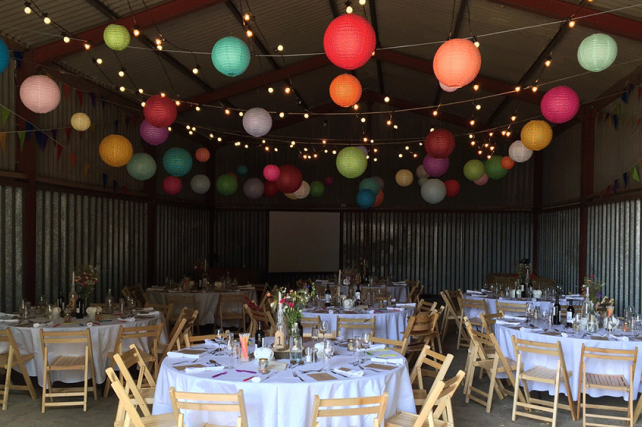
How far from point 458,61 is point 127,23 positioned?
18.7 ft

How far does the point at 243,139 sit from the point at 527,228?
28.8ft

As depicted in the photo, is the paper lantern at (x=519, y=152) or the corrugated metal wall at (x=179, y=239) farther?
the corrugated metal wall at (x=179, y=239)

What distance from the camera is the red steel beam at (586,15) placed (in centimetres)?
812

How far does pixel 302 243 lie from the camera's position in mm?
17344

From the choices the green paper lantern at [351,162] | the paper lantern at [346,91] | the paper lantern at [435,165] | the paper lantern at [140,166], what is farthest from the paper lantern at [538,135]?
the paper lantern at [140,166]

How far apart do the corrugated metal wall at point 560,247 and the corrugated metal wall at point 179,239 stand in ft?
30.5

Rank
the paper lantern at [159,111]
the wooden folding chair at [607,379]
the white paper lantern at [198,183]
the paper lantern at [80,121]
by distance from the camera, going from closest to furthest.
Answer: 1. the wooden folding chair at [607,379]
2. the paper lantern at [159,111]
3. the paper lantern at [80,121]
4. the white paper lantern at [198,183]

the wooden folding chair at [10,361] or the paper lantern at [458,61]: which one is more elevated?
the paper lantern at [458,61]

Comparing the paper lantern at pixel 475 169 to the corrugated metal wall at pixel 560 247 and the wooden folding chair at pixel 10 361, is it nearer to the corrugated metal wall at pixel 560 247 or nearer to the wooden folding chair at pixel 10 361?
the corrugated metal wall at pixel 560 247

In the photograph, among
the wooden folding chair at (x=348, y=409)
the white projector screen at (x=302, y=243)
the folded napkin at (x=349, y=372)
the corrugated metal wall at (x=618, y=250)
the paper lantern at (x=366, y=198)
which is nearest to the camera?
the wooden folding chair at (x=348, y=409)

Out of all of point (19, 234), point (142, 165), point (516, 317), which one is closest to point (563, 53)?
point (516, 317)

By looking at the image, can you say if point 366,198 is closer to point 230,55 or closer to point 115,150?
point 115,150

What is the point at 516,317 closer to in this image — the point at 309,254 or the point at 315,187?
the point at 315,187

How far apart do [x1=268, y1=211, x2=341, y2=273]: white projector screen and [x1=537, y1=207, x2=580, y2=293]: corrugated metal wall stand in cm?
586
